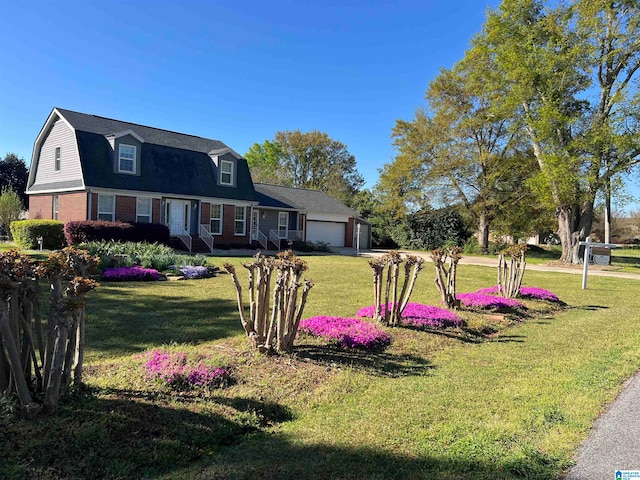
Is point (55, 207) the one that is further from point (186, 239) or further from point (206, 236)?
point (206, 236)

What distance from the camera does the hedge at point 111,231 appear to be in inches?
710

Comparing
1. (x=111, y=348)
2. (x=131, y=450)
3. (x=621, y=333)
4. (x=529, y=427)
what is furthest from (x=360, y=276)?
(x=131, y=450)

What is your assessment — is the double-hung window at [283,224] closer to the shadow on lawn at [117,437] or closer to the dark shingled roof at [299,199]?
the dark shingled roof at [299,199]

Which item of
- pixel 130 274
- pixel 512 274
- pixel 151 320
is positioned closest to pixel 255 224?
pixel 130 274

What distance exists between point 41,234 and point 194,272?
10.9 meters

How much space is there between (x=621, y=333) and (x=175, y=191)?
20108 millimetres

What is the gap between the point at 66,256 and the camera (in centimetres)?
403

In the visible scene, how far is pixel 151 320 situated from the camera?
7.02m

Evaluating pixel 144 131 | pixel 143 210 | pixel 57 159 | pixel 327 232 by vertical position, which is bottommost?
pixel 327 232

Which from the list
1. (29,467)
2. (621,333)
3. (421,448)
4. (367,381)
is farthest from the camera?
(621,333)

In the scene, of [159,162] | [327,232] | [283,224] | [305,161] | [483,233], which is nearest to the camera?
[159,162]

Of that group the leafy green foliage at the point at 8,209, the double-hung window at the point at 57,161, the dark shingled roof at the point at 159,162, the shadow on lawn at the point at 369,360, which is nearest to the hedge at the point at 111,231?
the dark shingled roof at the point at 159,162

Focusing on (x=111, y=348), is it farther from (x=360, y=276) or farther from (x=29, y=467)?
(x=360, y=276)

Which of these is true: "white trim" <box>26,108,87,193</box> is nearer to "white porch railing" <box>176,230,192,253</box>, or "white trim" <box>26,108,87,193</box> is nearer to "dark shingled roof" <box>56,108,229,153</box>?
"dark shingled roof" <box>56,108,229,153</box>
